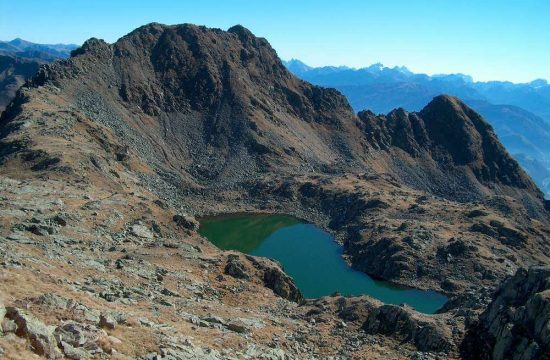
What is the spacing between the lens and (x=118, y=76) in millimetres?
168625

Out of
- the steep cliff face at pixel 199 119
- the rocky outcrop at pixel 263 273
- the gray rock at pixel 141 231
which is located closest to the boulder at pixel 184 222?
the gray rock at pixel 141 231

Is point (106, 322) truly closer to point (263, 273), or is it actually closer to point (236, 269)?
point (236, 269)

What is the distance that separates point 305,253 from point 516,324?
242 feet

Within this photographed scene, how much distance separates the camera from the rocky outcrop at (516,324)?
38531mm

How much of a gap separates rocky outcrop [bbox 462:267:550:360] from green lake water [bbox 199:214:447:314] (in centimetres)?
4200

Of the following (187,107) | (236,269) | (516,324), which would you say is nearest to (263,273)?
(236,269)

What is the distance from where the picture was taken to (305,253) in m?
114

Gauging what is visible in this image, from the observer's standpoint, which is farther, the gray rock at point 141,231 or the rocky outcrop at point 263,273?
the gray rock at point 141,231

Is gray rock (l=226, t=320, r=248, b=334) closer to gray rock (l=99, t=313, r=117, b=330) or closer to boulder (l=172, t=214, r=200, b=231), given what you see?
gray rock (l=99, t=313, r=117, b=330)

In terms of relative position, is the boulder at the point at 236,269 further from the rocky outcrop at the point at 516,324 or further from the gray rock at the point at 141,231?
the rocky outcrop at the point at 516,324

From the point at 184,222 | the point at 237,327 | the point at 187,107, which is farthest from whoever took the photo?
the point at 187,107

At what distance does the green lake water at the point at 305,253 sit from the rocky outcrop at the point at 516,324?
42.0 meters

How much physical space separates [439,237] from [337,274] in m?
26.2

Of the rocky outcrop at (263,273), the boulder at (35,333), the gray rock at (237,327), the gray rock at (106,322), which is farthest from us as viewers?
the rocky outcrop at (263,273)
